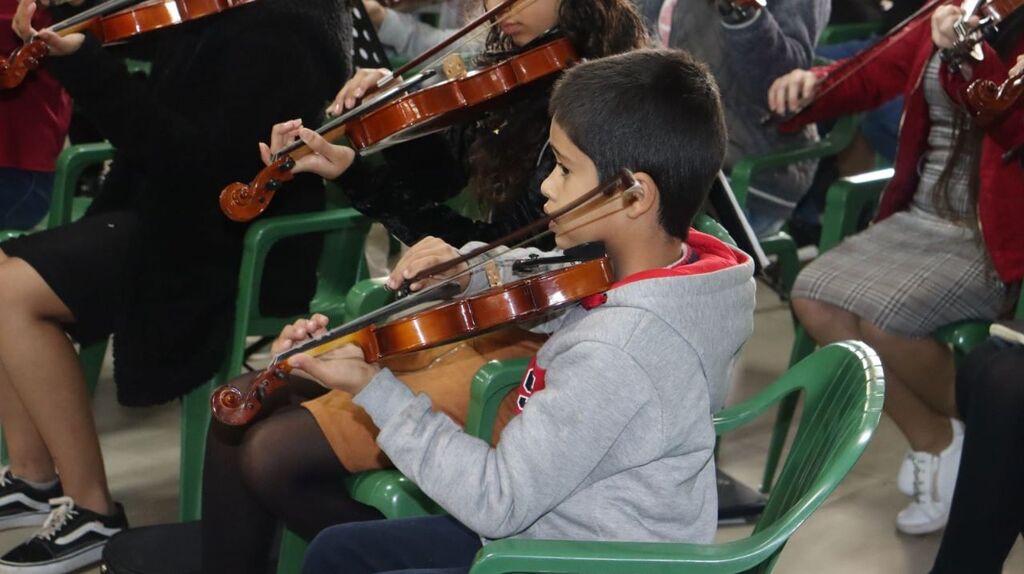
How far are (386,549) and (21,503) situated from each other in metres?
1.15

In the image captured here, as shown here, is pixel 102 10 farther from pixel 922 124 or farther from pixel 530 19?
pixel 922 124

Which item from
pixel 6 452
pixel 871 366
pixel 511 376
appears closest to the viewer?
pixel 871 366

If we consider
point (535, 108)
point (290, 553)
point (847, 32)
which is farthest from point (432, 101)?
point (847, 32)

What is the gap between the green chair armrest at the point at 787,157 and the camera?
9.32 feet

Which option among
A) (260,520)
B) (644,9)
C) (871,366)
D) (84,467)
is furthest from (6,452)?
(871,366)

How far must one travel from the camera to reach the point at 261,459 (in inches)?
72.8

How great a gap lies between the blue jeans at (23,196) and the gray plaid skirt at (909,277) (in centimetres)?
148

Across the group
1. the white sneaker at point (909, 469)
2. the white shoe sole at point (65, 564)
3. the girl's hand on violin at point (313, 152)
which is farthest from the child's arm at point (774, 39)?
the white shoe sole at point (65, 564)

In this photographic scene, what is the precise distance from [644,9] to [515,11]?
1.11 metres

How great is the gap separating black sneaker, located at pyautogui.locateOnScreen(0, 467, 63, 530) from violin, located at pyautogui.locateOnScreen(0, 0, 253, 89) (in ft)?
2.42

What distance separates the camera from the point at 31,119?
8.94 ft

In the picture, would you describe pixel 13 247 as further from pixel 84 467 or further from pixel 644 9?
pixel 644 9

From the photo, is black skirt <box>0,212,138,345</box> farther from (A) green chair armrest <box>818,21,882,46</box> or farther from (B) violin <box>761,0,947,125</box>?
(A) green chair armrest <box>818,21,882,46</box>

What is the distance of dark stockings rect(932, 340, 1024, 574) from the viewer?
211cm
